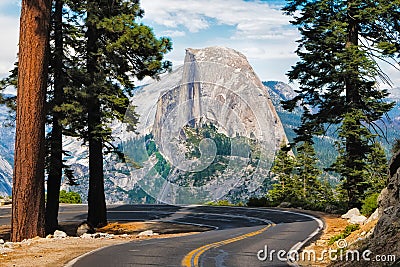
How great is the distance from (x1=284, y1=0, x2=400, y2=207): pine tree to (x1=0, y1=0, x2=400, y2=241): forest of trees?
54 mm

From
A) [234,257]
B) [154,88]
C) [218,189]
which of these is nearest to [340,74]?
[154,88]

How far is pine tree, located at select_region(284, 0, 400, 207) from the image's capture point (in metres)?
25.2

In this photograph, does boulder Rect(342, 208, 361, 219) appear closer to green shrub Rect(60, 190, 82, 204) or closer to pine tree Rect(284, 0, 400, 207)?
pine tree Rect(284, 0, 400, 207)

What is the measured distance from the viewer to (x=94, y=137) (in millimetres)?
20844

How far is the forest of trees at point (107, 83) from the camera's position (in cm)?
1516

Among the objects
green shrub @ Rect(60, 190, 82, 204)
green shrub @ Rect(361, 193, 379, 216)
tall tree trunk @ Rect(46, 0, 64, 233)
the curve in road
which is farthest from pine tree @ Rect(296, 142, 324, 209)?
tall tree trunk @ Rect(46, 0, 64, 233)

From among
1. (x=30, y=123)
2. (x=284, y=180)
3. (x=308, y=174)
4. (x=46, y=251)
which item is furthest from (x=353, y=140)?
(x=308, y=174)

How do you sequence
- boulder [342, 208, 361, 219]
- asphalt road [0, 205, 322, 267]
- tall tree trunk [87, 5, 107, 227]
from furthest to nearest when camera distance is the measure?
boulder [342, 208, 361, 219] → tall tree trunk [87, 5, 107, 227] → asphalt road [0, 205, 322, 267]

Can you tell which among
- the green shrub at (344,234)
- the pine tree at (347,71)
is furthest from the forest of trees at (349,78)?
the green shrub at (344,234)

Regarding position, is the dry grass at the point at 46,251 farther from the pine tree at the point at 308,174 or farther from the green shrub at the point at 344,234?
the pine tree at the point at 308,174

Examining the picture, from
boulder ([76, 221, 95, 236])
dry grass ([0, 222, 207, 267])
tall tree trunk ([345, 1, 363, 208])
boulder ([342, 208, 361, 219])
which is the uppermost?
tall tree trunk ([345, 1, 363, 208])

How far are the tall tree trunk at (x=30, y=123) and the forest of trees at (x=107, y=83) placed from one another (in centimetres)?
3

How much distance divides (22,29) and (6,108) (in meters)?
7.43

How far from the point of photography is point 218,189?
35438 mm
